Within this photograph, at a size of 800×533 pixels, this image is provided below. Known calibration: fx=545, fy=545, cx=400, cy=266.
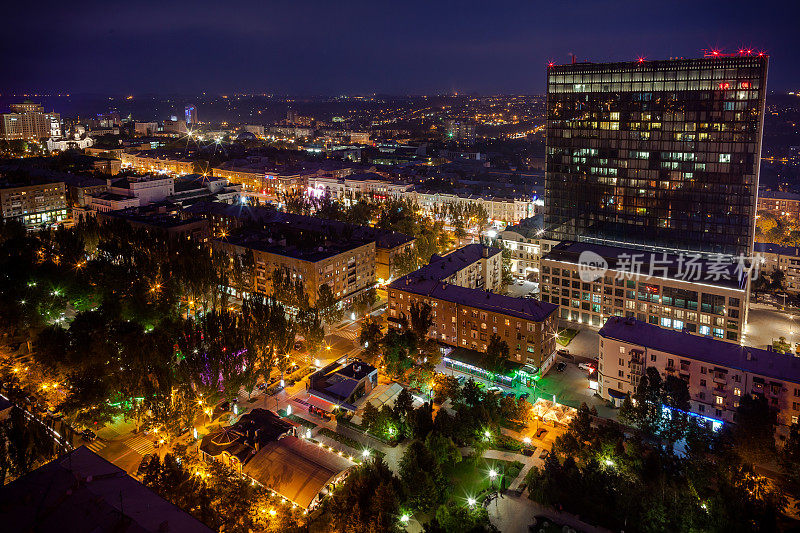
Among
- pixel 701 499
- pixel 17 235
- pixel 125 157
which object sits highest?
pixel 125 157

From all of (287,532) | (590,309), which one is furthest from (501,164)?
(287,532)

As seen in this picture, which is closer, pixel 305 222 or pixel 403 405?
pixel 403 405

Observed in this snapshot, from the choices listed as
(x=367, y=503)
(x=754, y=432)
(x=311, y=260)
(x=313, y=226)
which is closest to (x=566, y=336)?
(x=754, y=432)

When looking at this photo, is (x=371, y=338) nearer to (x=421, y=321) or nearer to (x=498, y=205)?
(x=421, y=321)

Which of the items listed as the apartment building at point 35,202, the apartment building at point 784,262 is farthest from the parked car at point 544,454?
the apartment building at point 35,202

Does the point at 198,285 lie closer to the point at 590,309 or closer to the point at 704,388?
the point at 590,309

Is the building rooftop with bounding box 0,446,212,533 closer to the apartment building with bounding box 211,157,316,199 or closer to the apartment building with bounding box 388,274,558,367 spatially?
the apartment building with bounding box 388,274,558,367
